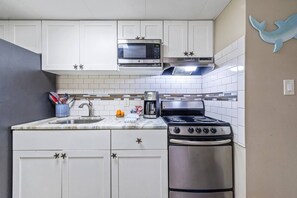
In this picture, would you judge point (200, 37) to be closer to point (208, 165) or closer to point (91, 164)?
point (208, 165)

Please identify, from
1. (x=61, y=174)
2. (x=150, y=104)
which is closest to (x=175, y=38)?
(x=150, y=104)

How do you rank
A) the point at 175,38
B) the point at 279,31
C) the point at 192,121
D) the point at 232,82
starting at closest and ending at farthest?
the point at 279,31 < the point at 232,82 < the point at 192,121 < the point at 175,38

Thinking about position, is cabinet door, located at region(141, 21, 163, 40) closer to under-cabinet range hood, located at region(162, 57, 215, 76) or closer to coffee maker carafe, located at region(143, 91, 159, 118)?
under-cabinet range hood, located at region(162, 57, 215, 76)

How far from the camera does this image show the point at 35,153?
1696mm

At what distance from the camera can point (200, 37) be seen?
213 centimetres

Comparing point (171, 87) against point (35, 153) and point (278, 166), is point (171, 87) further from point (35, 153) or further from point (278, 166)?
point (35, 153)

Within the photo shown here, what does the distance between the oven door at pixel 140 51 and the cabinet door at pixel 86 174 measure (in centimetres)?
101

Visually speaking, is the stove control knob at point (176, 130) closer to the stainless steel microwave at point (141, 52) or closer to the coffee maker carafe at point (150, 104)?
the coffee maker carafe at point (150, 104)

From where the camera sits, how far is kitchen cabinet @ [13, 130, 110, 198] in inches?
66.6

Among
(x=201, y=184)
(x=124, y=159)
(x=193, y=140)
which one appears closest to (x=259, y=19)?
(x=193, y=140)

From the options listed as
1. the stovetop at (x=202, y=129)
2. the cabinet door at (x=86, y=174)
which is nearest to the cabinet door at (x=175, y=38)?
the stovetop at (x=202, y=129)

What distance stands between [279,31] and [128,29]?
57.4 inches

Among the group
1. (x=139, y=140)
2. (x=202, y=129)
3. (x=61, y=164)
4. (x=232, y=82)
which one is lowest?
(x=61, y=164)

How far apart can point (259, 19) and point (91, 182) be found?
6.60ft
